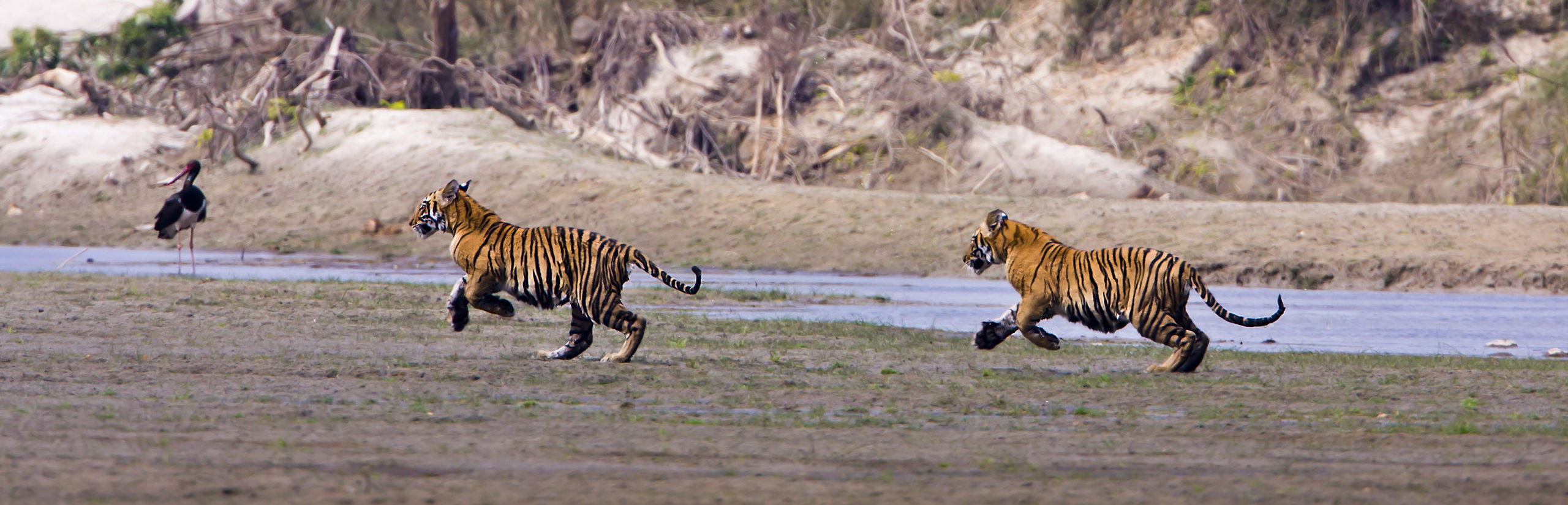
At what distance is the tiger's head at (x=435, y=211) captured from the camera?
30.9 feet

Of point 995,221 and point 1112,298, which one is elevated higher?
point 995,221

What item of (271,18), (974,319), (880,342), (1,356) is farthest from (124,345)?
(271,18)

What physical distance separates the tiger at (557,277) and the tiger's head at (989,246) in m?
1.65

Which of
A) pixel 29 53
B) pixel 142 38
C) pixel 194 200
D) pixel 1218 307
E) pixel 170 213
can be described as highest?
pixel 142 38

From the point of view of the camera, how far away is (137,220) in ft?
76.8

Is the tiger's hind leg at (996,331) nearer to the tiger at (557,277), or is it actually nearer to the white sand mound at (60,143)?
the tiger at (557,277)

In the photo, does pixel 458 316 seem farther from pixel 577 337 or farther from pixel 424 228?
pixel 424 228

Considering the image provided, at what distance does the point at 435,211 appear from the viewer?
9492 mm

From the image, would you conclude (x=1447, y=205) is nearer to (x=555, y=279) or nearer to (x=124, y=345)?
(x=555, y=279)

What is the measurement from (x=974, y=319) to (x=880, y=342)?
2.73 metres

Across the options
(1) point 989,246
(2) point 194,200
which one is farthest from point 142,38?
(1) point 989,246

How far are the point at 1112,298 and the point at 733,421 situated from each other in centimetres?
300

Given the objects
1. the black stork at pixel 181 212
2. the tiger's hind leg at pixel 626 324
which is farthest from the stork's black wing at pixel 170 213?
the tiger's hind leg at pixel 626 324

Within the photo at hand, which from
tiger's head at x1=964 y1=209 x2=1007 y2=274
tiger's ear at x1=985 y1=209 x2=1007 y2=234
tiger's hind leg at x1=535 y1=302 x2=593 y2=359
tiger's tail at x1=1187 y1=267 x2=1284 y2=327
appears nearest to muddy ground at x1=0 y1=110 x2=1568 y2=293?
tiger's tail at x1=1187 y1=267 x2=1284 y2=327
